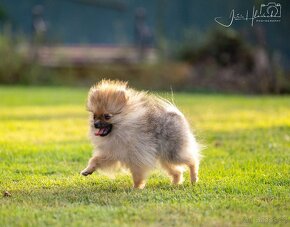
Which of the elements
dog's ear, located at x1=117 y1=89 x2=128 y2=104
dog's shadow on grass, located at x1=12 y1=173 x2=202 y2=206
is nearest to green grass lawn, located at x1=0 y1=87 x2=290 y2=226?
dog's shadow on grass, located at x1=12 y1=173 x2=202 y2=206

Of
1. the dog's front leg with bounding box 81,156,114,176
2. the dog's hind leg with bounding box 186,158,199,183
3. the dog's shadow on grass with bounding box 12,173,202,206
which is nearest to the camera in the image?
the dog's shadow on grass with bounding box 12,173,202,206

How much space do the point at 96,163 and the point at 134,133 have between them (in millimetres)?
445

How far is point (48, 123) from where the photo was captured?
35.4 ft

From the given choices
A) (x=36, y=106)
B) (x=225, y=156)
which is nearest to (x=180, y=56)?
(x=36, y=106)

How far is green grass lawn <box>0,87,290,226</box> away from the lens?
187 inches

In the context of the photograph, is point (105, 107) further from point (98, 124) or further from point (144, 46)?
point (144, 46)

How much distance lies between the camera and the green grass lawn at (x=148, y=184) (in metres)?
4.75

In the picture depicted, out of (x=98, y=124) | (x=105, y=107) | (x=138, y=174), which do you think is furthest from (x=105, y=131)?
(x=138, y=174)

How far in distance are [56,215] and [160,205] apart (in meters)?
0.82

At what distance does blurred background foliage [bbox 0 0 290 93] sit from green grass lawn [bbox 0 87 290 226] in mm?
6525

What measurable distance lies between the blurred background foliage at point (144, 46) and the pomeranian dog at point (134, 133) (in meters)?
11.5

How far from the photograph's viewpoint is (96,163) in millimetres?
6039

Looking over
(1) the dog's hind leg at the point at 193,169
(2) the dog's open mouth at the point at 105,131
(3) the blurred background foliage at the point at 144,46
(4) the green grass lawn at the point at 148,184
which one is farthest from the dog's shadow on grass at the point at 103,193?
(3) the blurred background foliage at the point at 144,46

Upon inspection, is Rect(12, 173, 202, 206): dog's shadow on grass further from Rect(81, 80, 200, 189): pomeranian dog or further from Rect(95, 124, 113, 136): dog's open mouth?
Rect(95, 124, 113, 136): dog's open mouth
